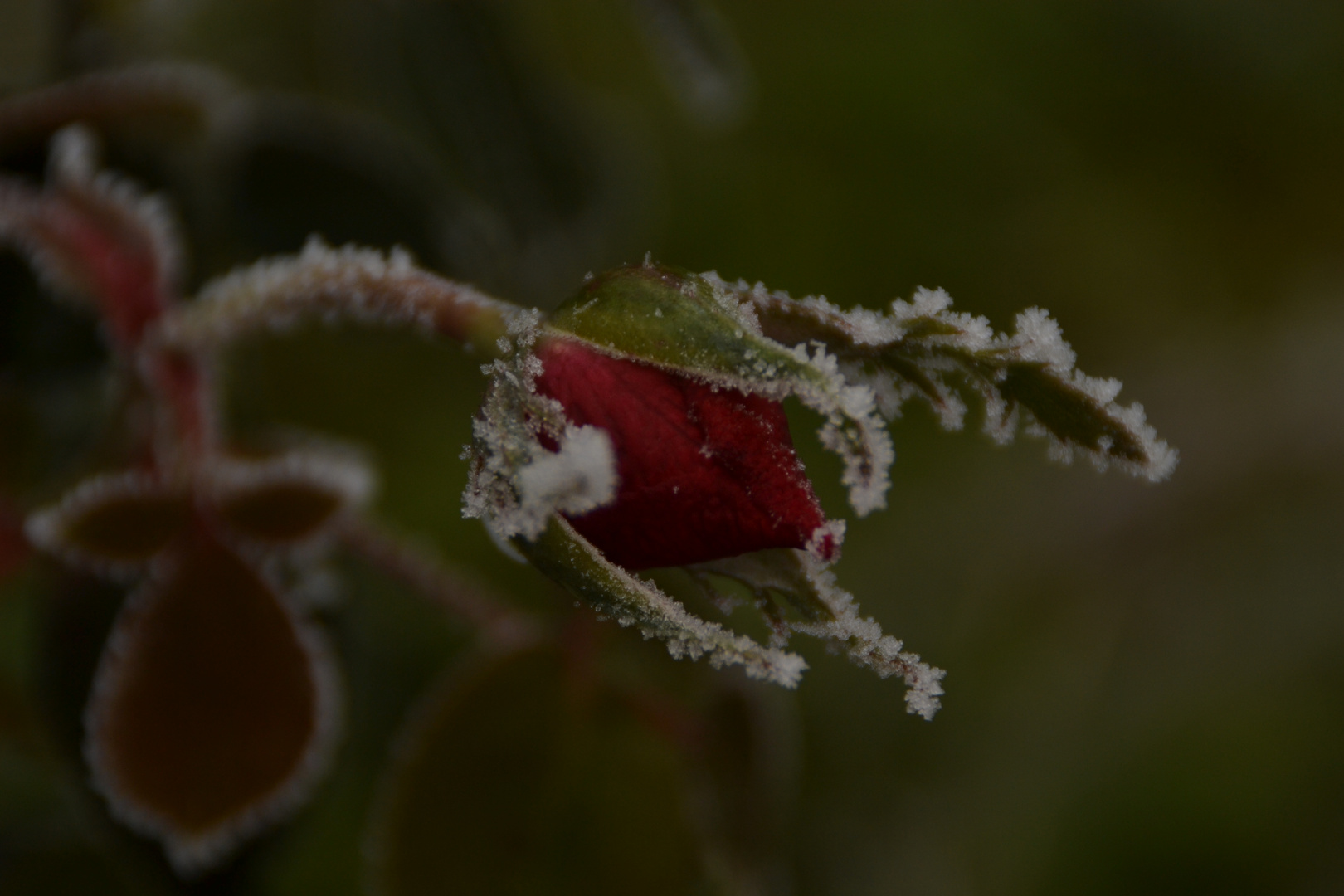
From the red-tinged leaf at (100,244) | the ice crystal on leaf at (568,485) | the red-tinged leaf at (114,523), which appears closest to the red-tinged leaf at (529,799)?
the ice crystal on leaf at (568,485)

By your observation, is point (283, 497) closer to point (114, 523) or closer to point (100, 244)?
point (114, 523)

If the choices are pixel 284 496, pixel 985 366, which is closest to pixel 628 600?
pixel 985 366

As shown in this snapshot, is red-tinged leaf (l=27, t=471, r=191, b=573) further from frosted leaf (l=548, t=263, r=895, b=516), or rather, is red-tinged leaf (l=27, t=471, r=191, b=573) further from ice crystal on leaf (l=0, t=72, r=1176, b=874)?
frosted leaf (l=548, t=263, r=895, b=516)

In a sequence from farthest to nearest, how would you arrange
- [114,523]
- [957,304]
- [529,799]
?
[957,304]
[529,799]
[114,523]

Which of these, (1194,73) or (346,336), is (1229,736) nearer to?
(1194,73)

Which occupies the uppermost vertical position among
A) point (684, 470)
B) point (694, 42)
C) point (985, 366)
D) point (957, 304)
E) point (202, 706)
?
point (957, 304)
